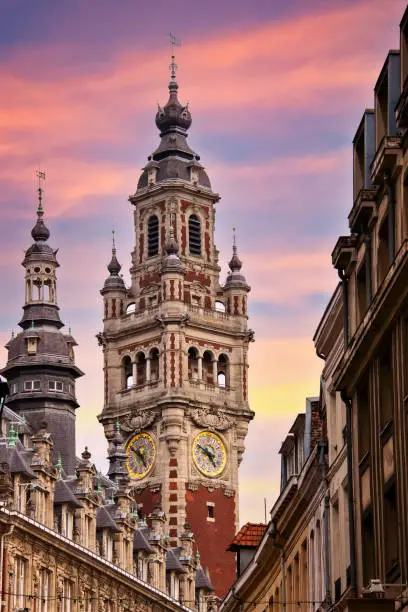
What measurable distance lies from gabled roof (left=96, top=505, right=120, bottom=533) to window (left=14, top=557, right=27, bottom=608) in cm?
1802

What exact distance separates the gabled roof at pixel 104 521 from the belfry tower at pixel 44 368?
3167mm

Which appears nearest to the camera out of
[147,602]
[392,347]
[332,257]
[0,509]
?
[392,347]

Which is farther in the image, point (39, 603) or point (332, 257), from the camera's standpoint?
point (39, 603)

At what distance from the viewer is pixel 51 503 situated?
9925 cm

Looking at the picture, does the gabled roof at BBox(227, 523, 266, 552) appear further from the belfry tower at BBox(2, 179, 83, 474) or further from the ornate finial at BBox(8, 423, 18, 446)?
the belfry tower at BBox(2, 179, 83, 474)

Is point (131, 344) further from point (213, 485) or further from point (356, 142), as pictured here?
point (356, 142)

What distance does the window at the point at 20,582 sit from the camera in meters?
92.6

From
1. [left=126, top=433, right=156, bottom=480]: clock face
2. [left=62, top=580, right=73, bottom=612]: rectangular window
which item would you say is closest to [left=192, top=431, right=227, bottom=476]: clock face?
[left=126, top=433, right=156, bottom=480]: clock face

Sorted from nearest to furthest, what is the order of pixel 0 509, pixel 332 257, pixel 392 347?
pixel 392 347
pixel 332 257
pixel 0 509

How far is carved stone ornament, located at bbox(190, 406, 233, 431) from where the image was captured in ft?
498

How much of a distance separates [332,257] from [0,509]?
Result: 151 ft

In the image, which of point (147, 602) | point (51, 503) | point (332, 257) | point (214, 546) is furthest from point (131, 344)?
point (332, 257)

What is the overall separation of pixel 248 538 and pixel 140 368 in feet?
252

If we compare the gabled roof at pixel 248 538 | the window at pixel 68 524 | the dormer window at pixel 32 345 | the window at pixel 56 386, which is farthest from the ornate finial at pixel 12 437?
the gabled roof at pixel 248 538
